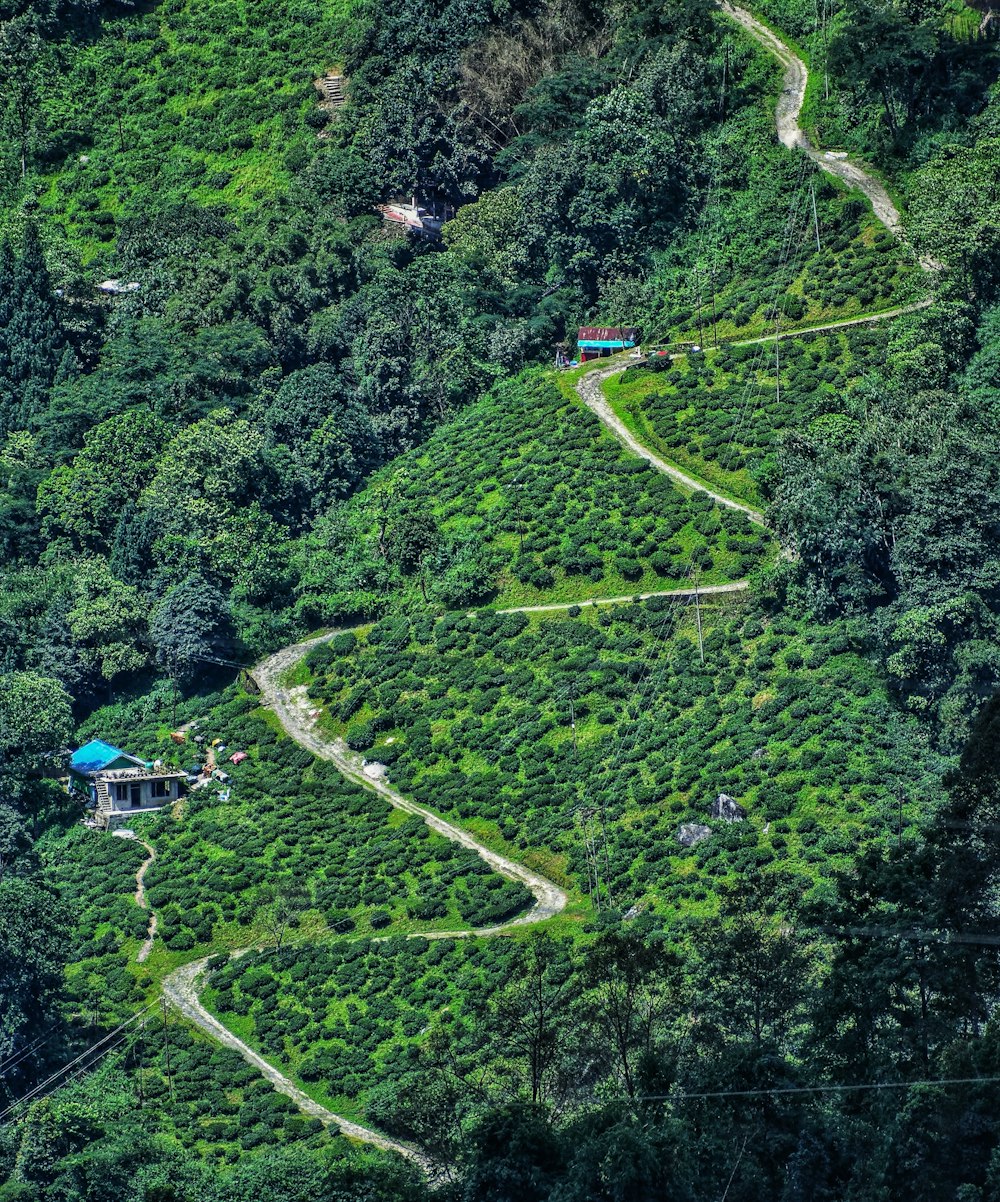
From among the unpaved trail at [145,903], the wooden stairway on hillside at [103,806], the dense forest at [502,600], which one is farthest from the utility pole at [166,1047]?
the wooden stairway on hillside at [103,806]

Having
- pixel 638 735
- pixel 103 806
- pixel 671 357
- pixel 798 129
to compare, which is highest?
pixel 798 129

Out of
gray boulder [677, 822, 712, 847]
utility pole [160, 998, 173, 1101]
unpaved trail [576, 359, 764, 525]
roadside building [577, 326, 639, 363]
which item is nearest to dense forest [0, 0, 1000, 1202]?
gray boulder [677, 822, 712, 847]

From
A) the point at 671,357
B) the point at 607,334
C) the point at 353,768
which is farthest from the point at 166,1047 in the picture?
the point at 607,334

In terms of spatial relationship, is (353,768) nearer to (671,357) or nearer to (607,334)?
(671,357)

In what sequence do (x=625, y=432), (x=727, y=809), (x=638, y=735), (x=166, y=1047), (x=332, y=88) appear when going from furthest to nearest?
(x=332, y=88) < (x=625, y=432) < (x=638, y=735) < (x=166, y=1047) < (x=727, y=809)

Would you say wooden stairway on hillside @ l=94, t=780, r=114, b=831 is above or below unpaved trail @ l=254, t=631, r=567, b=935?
below

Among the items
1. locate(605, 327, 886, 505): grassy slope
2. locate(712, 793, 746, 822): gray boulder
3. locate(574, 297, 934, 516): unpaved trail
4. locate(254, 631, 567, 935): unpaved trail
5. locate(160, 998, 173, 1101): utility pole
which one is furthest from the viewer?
locate(605, 327, 886, 505): grassy slope

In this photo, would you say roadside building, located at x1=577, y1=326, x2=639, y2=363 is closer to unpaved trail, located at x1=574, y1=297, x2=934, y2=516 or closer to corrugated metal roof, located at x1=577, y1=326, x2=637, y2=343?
corrugated metal roof, located at x1=577, y1=326, x2=637, y2=343
